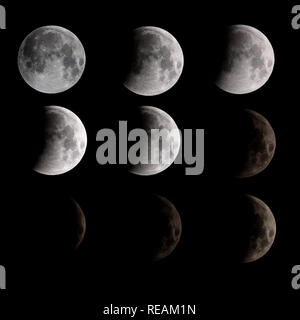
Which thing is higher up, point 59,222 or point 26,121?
point 26,121

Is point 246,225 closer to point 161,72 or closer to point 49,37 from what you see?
point 161,72

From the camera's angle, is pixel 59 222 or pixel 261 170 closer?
pixel 59 222

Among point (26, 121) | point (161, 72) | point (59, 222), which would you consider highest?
point (161, 72)

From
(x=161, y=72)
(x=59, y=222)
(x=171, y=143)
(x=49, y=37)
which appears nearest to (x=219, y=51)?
(x=161, y=72)

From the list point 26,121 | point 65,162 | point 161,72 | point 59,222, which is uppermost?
point 161,72

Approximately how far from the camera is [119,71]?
9.67 metres

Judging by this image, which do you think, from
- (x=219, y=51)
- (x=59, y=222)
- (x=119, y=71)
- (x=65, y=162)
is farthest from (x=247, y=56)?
(x=59, y=222)

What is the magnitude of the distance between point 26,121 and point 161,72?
2202 mm

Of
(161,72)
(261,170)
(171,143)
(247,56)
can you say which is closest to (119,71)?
(161,72)

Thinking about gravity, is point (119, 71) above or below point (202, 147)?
above

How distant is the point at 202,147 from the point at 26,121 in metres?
2.80

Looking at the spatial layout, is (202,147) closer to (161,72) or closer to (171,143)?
(171,143)

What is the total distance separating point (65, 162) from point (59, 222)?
36.4 inches

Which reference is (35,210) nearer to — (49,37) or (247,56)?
(49,37)
